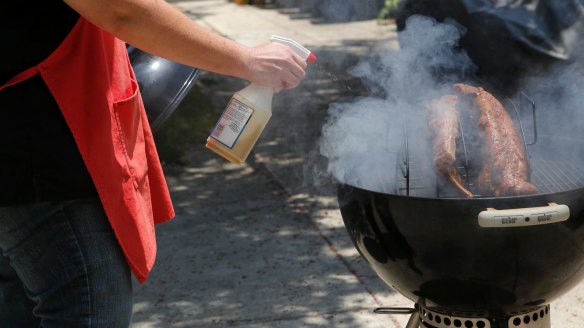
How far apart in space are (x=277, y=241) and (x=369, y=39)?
6.25 metres

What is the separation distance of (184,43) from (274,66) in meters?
0.27

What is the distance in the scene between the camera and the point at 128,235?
6.78 feet

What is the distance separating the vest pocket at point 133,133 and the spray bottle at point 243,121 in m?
0.21

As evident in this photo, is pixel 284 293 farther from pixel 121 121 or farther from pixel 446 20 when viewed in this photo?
pixel 446 20

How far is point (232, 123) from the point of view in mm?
2279

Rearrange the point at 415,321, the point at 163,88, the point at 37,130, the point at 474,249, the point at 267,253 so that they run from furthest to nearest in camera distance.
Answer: the point at 267,253 < the point at 163,88 < the point at 415,321 < the point at 474,249 < the point at 37,130

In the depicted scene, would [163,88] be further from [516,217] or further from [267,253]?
[267,253]

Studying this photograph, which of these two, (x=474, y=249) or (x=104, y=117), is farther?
(x=474, y=249)

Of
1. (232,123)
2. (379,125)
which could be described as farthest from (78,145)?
(379,125)

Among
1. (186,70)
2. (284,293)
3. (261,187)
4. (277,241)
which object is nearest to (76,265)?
(186,70)

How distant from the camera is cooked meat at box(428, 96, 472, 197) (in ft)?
8.02

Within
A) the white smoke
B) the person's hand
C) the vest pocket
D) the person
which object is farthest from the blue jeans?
the white smoke

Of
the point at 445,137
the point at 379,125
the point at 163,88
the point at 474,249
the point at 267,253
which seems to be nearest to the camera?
the point at 474,249

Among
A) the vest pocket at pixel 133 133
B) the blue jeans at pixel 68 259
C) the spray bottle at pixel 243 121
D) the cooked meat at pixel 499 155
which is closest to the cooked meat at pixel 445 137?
the cooked meat at pixel 499 155
